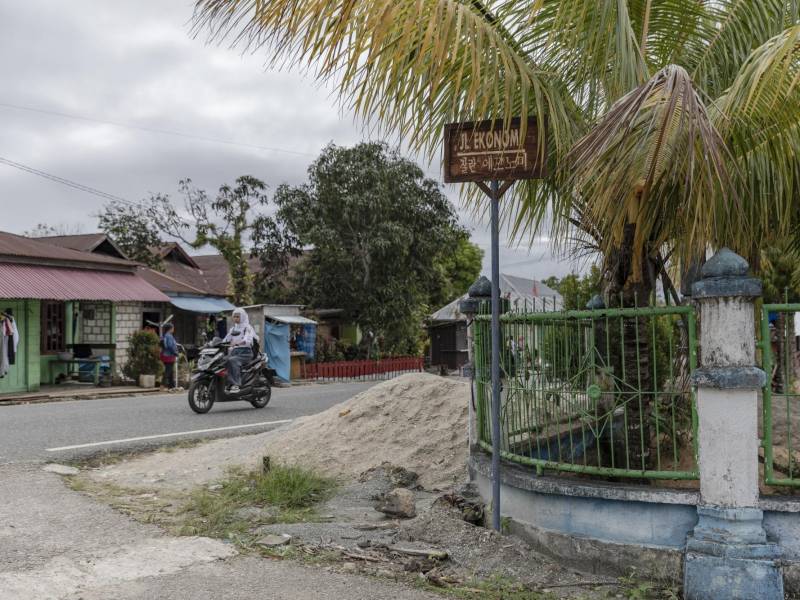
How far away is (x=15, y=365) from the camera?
19.5 meters

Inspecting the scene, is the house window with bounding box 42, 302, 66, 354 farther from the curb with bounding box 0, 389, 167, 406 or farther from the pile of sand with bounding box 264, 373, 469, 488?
the pile of sand with bounding box 264, 373, 469, 488

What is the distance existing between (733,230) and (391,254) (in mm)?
23672

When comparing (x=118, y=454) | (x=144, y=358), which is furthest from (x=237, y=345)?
(x=144, y=358)

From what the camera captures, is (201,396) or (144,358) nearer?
Answer: (201,396)

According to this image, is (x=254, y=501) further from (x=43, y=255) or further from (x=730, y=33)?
(x=43, y=255)

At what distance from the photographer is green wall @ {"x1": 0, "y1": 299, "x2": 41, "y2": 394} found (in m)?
19.5

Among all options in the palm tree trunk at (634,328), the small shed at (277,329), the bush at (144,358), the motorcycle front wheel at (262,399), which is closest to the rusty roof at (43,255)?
the bush at (144,358)

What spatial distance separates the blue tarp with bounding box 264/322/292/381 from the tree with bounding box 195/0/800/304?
18.9 meters

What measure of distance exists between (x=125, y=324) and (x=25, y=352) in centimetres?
436

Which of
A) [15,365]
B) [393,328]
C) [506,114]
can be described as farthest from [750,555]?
[393,328]

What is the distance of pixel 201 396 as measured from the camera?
14.3m

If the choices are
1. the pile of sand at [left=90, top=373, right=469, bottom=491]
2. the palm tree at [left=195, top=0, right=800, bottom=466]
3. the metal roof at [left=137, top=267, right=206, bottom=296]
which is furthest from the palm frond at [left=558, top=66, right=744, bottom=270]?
the metal roof at [left=137, top=267, right=206, bottom=296]

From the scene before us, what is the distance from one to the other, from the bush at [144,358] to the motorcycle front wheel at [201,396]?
797cm

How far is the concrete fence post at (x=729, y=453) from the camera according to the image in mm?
4484
